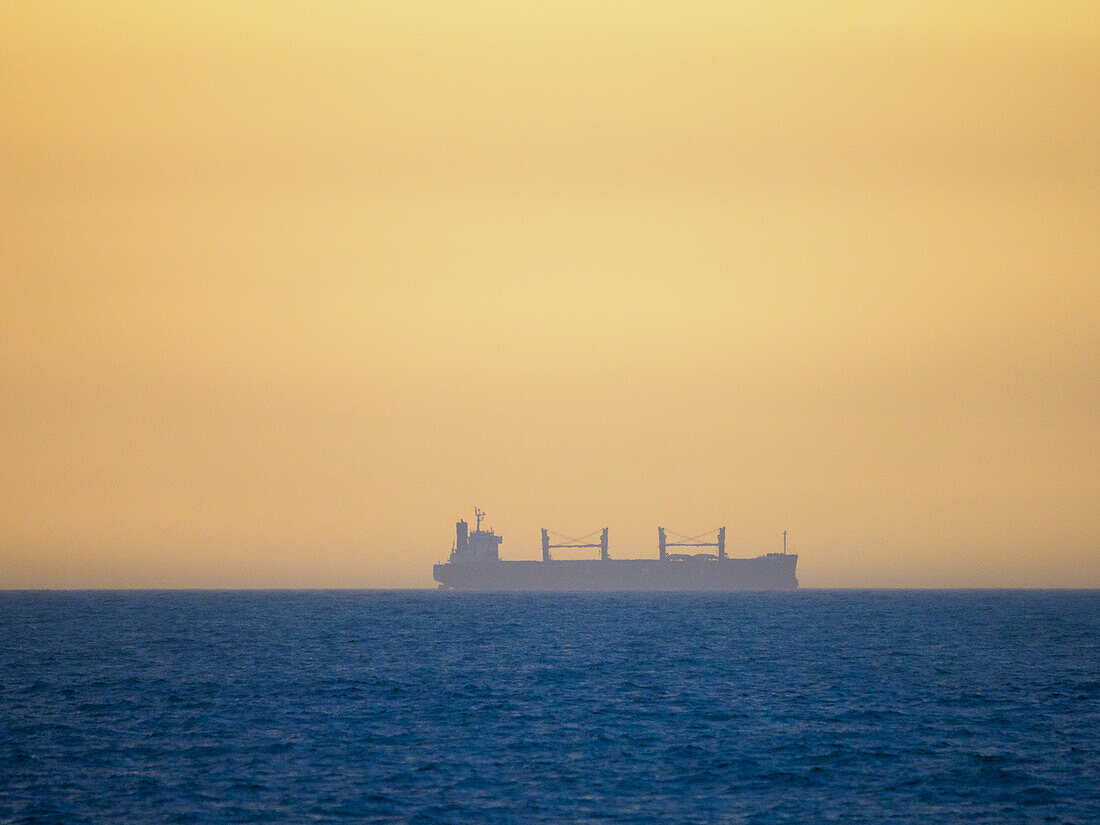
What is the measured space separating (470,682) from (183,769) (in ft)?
60.5

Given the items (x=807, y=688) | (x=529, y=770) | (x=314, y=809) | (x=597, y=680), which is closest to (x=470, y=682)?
(x=597, y=680)

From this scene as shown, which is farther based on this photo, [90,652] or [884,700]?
[90,652]

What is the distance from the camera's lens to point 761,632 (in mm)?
79688

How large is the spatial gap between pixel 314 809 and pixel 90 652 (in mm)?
41602

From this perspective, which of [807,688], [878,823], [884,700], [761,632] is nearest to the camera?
[878,823]

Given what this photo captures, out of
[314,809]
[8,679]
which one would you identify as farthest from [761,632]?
[314,809]

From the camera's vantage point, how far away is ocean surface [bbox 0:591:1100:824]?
2528cm

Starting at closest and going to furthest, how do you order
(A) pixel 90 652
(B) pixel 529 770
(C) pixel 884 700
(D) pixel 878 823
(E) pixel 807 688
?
(D) pixel 878 823 < (B) pixel 529 770 < (C) pixel 884 700 < (E) pixel 807 688 < (A) pixel 90 652

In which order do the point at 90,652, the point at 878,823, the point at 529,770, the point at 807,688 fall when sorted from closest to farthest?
1. the point at 878,823
2. the point at 529,770
3. the point at 807,688
4. the point at 90,652

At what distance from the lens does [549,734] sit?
33.7 m

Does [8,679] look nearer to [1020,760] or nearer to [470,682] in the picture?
[470,682]

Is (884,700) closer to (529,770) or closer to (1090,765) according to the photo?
(1090,765)

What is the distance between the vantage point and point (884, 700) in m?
41.2

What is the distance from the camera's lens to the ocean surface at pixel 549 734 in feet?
82.9
